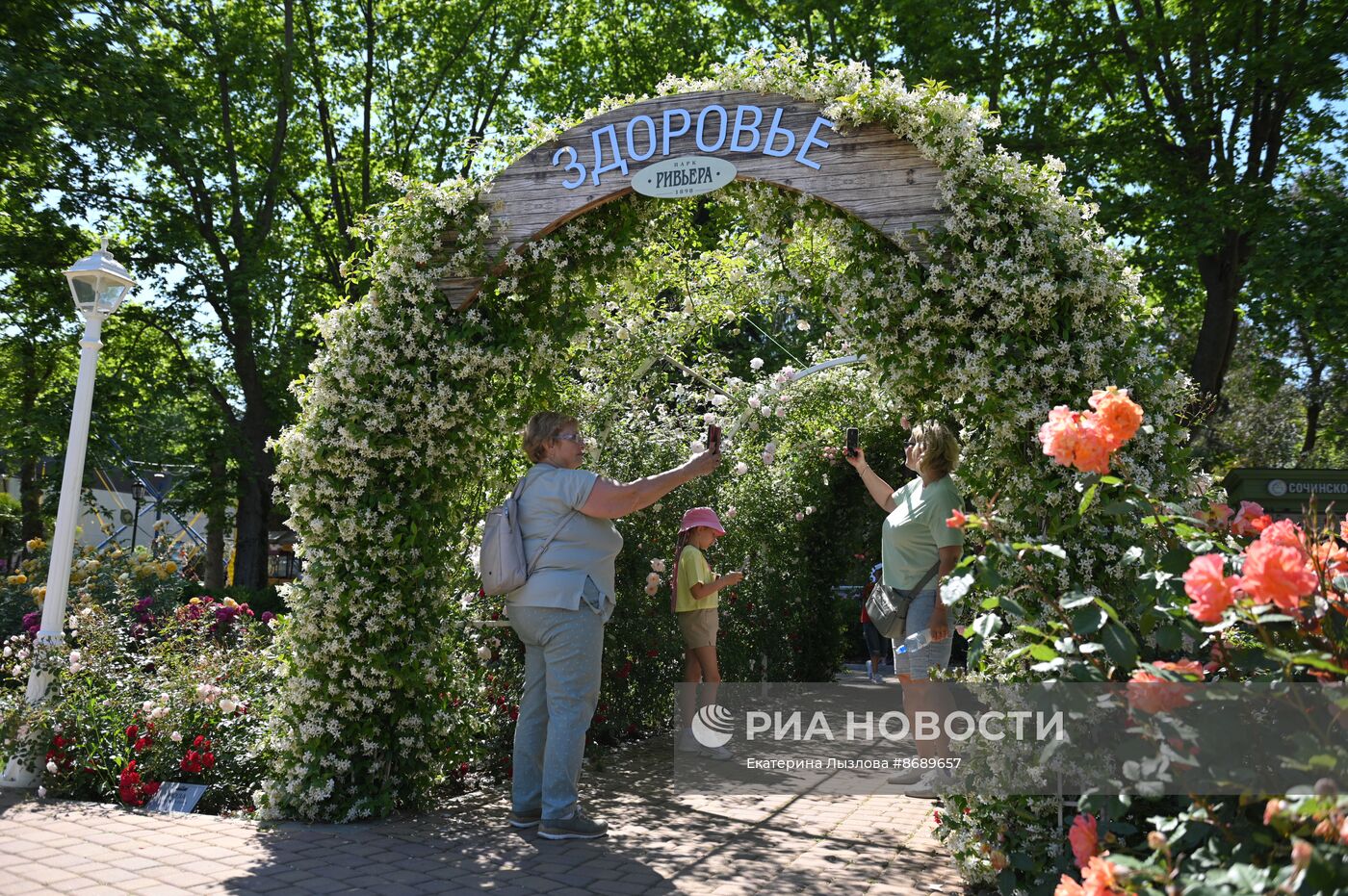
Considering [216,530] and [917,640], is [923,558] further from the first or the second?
[216,530]

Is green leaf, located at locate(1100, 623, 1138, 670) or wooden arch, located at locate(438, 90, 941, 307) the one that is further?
wooden arch, located at locate(438, 90, 941, 307)

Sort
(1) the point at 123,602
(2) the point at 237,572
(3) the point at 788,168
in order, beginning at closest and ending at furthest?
(3) the point at 788,168, (1) the point at 123,602, (2) the point at 237,572

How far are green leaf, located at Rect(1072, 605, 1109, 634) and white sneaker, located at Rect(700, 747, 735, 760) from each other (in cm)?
427

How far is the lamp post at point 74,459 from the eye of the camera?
18.7 feet

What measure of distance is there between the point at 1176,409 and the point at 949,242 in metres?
1.17

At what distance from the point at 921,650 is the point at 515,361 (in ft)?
8.36

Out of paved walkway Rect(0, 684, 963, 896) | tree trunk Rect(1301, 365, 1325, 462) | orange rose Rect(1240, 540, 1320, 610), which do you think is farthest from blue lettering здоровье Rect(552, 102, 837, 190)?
tree trunk Rect(1301, 365, 1325, 462)

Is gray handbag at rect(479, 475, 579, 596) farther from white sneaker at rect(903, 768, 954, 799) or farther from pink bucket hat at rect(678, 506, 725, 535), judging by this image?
pink bucket hat at rect(678, 506, 725, 535)

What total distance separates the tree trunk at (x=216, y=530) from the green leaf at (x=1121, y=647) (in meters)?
16.5

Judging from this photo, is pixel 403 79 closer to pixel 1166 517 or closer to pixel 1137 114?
pixel 1137 114

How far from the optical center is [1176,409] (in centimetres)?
407

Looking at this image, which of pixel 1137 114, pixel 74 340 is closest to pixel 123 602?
pixel 74 340

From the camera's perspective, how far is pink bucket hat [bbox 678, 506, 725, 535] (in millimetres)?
6664

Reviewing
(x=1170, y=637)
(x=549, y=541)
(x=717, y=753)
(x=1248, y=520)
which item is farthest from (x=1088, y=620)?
(x=717, y=753)
